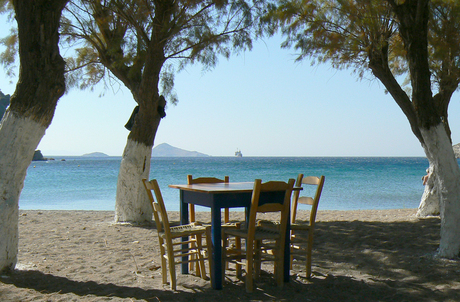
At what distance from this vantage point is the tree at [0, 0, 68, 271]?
366cm

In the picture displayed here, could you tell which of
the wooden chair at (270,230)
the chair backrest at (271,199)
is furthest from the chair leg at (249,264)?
the chair backrest at (271,199)

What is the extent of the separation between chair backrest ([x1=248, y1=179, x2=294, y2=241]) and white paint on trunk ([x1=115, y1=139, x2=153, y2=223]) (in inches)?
152

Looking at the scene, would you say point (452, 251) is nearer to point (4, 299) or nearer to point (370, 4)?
point (370, 4)

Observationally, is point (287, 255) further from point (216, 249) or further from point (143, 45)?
point (143, 45)

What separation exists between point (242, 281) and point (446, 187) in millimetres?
2334

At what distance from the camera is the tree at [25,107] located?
366cm

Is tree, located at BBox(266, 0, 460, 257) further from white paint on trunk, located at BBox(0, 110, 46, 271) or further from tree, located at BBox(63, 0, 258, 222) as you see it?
white paint on trunk, located at BBox(0, 110, 46, 271)

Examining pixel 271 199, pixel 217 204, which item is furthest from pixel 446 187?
pixel 217 204

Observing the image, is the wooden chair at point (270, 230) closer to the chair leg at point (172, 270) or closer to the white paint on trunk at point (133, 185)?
the chair leg at point (172, 270)

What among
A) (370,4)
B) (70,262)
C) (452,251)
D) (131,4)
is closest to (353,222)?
(452,251)

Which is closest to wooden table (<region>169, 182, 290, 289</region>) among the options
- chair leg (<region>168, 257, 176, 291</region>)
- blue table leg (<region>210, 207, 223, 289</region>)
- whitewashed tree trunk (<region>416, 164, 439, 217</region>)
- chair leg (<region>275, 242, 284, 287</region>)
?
blue table leg (<region>210, 207, 223, 289</region>)

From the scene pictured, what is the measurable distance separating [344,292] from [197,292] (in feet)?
3.94

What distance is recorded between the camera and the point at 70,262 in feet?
14.3

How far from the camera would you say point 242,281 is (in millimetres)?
3609
